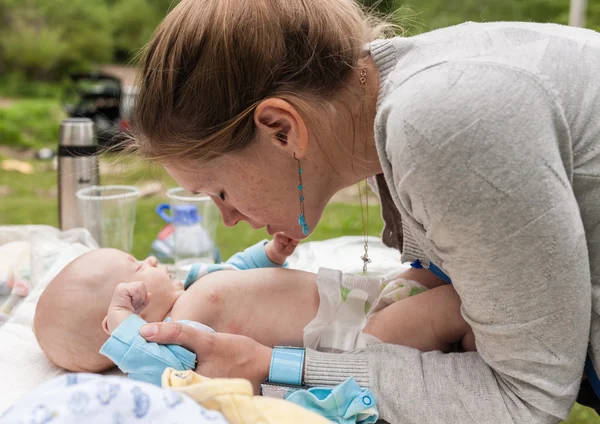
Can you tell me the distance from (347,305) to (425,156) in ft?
2.09

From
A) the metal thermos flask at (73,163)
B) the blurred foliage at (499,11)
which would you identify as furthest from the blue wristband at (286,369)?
the blurred foliage at (499,11)

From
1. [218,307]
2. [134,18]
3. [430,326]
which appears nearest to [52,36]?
[134,18]

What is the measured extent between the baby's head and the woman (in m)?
0.28

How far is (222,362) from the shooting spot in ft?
3.88

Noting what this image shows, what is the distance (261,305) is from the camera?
143 cm

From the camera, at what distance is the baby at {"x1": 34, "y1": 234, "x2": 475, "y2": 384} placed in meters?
1.32

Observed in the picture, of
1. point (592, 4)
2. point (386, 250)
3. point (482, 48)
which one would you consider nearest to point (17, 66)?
point (592, 4)

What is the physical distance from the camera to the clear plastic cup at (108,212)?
7.16ft

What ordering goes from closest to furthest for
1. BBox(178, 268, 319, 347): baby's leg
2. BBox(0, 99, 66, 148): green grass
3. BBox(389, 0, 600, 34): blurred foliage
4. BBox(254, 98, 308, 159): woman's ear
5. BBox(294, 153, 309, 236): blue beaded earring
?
BBox(254, 98, 308, 159): woman's ear
BBox(294, 153, 309, 236): blue beaded earring
BBox(178, 268, 319, 347): baby's leg
BBox(389, 0, 600, 34): blurred foliage
BBox(0, 99, 66, 148): green grass

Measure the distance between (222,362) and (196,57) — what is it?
1.83 feet

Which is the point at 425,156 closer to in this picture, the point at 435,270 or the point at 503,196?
the point at 503,196

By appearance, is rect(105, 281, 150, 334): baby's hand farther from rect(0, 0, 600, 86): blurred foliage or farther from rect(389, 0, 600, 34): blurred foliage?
rect(0, 0, 600, 86): blurred foliage

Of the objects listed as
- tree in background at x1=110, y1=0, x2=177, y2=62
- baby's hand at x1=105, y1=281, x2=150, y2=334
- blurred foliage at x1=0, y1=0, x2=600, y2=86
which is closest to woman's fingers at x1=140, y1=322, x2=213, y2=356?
baby's hand at x1=105, y1=281, x2=150, y2=334

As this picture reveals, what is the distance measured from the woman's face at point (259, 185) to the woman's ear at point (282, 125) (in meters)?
0.02
